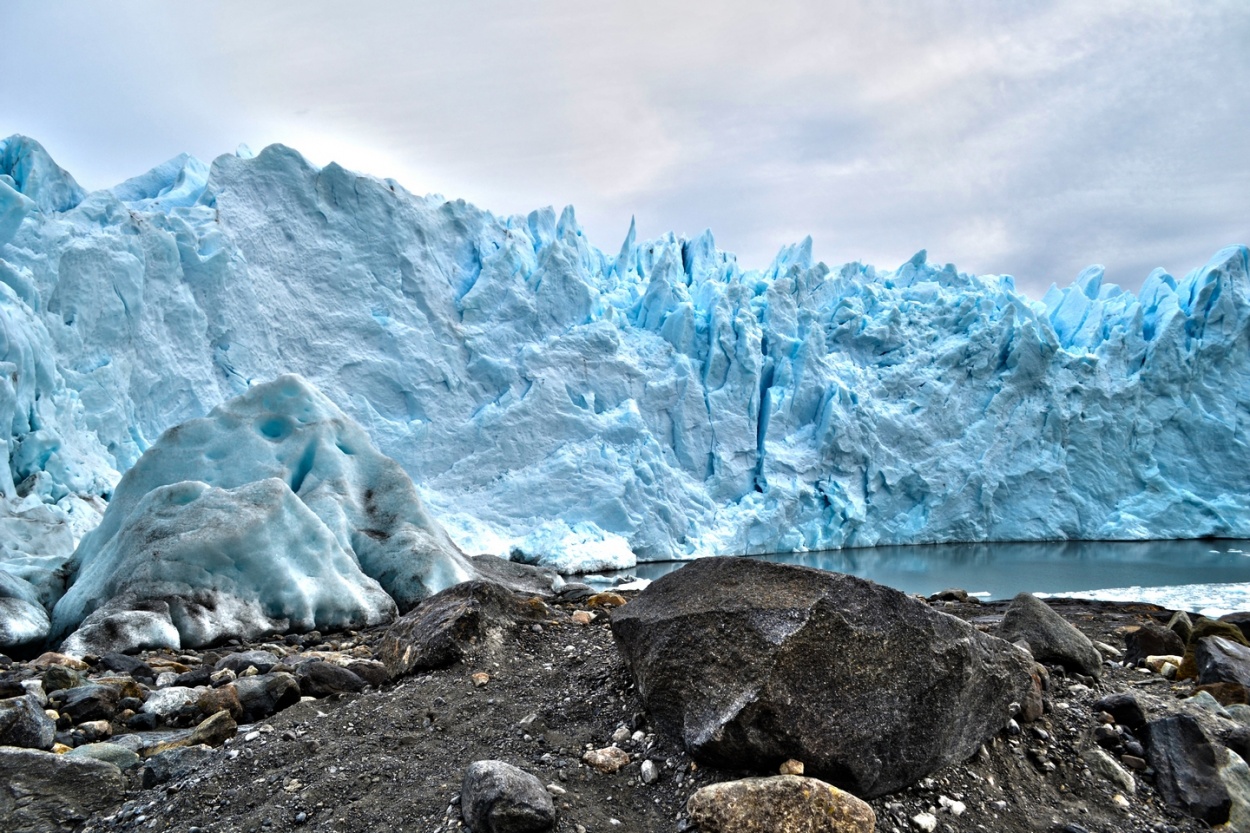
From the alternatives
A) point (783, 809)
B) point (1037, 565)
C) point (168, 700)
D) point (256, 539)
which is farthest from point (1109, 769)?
point (1037, 565)

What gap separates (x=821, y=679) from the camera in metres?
1.99

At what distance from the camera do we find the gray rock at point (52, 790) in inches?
84.7

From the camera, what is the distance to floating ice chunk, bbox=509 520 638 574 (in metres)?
14.3

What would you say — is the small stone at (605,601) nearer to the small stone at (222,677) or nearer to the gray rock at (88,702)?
the small stone at (222,677)

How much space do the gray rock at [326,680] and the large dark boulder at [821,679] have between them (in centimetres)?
128

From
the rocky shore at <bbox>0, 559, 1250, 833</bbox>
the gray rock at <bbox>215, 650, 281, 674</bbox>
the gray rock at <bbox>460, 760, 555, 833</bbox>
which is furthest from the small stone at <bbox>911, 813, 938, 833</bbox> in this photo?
the gray rock at <bbox>215, 650, 281, 674</bbox>

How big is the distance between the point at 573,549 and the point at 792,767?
41.9 feet

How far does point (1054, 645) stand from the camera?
118 inches

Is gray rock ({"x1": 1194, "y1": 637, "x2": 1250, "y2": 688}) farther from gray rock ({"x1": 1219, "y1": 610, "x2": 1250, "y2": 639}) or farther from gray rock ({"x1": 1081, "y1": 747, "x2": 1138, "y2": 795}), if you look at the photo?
gray rock ({"x1": 1219, "y1": 610, "x2": 1250, "y2": 639})

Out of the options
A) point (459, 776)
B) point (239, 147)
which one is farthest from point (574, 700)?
point (239, 147)

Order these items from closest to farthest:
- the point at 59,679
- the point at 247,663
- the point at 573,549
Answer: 1. the point at 59,679
2. the point at 247,663
3. the point at 573,549

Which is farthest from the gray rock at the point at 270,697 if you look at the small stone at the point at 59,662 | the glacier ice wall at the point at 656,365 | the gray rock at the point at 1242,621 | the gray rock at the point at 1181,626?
the glacier ice wall at the point at 656,365

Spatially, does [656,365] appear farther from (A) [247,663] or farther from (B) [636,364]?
(A) [247,663]

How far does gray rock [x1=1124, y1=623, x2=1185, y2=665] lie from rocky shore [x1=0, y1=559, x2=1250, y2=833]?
647 millimetres
